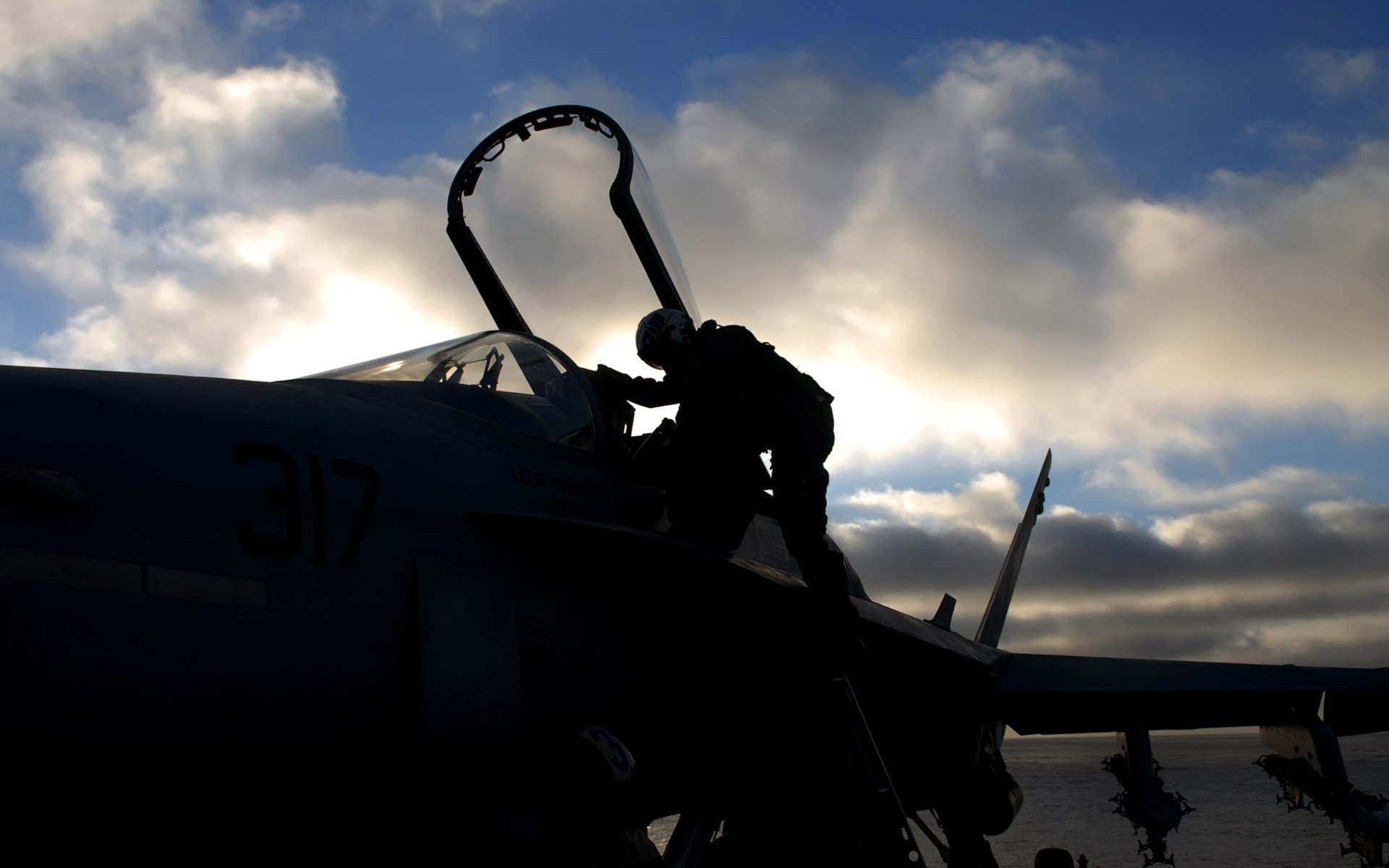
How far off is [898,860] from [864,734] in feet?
1.80

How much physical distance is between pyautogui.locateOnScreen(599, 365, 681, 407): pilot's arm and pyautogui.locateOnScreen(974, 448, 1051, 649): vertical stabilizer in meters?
6.67

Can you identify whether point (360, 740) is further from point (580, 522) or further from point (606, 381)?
point (606, 381)

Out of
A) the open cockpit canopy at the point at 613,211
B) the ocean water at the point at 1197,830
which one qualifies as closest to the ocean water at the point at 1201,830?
the ocean water at the point at 1197,830

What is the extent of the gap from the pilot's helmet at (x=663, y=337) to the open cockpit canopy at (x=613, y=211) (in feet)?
3.25

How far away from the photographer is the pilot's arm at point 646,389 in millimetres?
5504

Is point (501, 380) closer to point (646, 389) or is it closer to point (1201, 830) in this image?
point (646, 389)

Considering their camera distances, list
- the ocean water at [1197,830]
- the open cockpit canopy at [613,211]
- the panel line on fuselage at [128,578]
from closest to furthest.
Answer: the panel line on fuselage at [128,578], the open cockpit canopy at [613,211], the ocean water at [1197,830]

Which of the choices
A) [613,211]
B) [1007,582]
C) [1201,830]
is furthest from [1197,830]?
[613,211]

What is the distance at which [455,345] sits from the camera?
15.7 ft

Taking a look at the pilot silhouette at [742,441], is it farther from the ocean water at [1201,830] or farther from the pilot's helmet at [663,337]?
the ocean water at [1201,830]

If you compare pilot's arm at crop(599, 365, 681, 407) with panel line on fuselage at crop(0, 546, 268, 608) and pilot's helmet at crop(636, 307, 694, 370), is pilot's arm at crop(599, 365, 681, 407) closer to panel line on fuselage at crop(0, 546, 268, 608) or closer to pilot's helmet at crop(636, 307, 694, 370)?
pilot's helmet at crop(636, 307, 694, 370)

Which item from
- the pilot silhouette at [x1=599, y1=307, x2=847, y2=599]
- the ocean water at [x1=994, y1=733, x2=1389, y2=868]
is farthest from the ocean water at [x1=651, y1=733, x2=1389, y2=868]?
the pilot silhouette at [x1=599, y1=307, x2=847, y2=599]

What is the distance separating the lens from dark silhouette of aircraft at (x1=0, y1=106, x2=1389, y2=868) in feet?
8.09

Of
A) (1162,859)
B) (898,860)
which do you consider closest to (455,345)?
(898,860)
